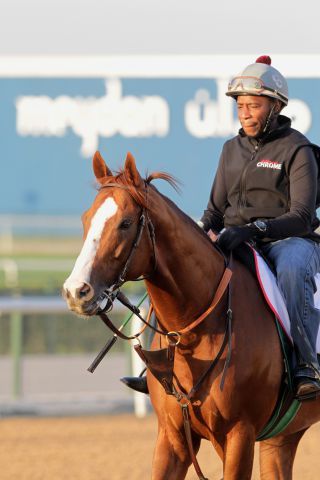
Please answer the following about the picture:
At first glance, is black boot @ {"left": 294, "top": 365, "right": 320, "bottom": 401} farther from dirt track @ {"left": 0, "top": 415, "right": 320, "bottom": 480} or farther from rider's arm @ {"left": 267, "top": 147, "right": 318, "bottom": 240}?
dirt track @ {"left": 0, "top": 415, "right": 320, "bottom": 480}

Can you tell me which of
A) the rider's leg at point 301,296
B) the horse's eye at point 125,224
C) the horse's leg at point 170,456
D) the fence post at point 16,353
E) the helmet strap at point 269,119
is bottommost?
the fence post at point 16,353

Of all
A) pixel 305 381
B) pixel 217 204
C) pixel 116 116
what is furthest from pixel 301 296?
pixel 116 116

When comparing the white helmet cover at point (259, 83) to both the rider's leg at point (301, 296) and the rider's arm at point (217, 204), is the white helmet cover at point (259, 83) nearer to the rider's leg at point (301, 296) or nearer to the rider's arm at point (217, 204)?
the rider's arm at point (217, 204)

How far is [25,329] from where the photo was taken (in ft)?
39.8

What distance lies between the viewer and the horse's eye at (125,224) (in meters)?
4.56

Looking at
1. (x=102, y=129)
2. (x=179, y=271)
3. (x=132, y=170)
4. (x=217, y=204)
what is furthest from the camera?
(x=102, y=129)

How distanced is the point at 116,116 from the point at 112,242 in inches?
770

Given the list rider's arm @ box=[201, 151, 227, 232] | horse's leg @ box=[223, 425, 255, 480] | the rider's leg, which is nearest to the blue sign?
rider's arm @ box=[201, 151, 227, 232]

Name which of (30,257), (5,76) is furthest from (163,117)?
(30,257)

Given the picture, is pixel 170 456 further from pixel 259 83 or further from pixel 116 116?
pixel 116 116

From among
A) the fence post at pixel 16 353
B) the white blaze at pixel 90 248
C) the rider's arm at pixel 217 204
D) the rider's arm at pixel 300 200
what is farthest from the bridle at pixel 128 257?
the fence post at pixel 16 353

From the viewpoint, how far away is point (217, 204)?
595 cm

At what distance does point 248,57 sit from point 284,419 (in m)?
16.7

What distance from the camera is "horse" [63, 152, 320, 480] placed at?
15.1ft
